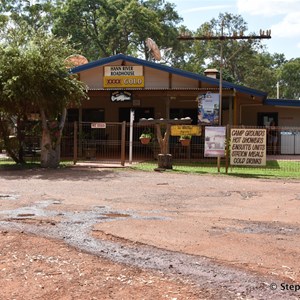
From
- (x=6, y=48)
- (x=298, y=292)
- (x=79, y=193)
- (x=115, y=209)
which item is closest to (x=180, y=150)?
(x=6, y=48)

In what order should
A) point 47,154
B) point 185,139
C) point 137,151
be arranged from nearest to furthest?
1. point 47,154
2. point 185,139
3. point 137,151

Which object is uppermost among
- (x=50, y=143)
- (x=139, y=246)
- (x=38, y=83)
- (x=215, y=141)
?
(x=38, y=83)

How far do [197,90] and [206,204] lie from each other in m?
11.5

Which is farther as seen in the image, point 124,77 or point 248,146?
point 124,77

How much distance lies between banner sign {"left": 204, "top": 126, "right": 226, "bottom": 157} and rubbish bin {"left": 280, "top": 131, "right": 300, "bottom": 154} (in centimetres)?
976

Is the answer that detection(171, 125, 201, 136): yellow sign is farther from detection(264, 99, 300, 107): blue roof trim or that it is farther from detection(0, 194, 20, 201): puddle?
detection(264, 99, 300, 107): blue roof trim

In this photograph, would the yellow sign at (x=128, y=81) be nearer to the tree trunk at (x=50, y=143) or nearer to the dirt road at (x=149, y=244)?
the tree trunk at (x=50, y=143)

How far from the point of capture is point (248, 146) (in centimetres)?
1586

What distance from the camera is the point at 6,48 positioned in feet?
53.8

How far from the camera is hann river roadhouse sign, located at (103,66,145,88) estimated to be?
70.7 ft

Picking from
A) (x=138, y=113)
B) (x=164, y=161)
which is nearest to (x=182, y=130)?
(x=164, y=161)

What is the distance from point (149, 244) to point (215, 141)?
10.4m

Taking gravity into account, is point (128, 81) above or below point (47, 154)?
above

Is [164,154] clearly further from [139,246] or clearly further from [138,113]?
[139,246]
